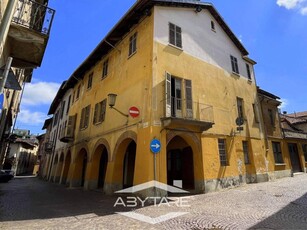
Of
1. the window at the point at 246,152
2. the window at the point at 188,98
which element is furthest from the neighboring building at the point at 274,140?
the window at the point at 188,98

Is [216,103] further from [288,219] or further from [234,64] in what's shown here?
[288,219]

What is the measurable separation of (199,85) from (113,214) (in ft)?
27.6

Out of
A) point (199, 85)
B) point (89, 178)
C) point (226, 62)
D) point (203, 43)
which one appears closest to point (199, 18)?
point (203, 43)

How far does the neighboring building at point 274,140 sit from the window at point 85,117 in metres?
14.3

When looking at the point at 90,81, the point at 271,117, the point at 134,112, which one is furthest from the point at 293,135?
the point at 90,81

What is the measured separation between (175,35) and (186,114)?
4.98 metres

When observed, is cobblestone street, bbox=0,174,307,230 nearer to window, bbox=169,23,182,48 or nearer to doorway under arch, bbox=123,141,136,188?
doorway under arch, bbox=123,141,136,188

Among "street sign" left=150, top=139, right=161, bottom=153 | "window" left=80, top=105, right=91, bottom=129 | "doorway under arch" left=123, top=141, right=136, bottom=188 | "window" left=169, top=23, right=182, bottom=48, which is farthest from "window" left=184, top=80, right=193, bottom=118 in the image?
"window" left=80, top=105, right=91, bottom=129

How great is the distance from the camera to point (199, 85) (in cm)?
1214

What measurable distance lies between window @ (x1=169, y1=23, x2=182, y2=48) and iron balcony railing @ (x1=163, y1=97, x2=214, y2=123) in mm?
3628

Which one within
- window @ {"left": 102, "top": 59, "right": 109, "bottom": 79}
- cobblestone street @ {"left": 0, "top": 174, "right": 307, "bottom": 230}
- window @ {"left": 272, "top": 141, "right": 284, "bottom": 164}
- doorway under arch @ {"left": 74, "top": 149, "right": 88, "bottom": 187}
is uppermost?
window @ {"left": 102, "top": 59, "right": 109, "bottom": 79}

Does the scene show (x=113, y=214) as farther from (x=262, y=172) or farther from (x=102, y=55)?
(x=102, y=55)

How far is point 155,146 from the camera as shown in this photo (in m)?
8.90

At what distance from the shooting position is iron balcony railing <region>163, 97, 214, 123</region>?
33.0ft
